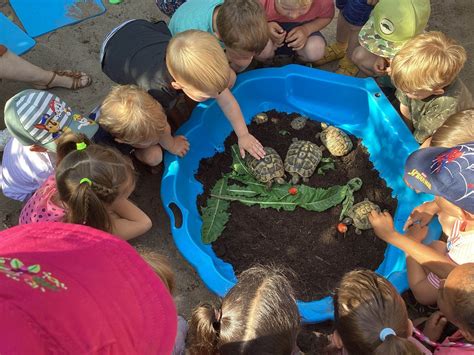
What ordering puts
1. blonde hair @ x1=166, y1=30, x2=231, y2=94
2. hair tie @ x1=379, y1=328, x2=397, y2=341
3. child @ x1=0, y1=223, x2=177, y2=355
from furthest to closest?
blonde hair @ x1=166, y1=30, x2=231, y2=94
hair tie @ x1=379, y1=328, x2=397, y2=341
child @ x1=0, y1=223, x2=177, y2=355

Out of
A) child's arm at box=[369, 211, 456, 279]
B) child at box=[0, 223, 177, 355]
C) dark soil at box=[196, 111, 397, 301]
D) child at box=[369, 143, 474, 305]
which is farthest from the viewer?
dark soil at box=[196, 111, 397, 301]

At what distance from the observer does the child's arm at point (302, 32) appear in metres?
2.93

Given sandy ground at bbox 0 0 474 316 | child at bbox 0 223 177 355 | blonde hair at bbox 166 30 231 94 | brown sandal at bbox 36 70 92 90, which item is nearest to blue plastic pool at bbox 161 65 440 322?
sandy ground at bbox 0 0 474 316

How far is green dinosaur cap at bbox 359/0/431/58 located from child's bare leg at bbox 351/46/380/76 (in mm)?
235

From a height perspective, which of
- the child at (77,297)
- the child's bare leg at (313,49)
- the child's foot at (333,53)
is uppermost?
the child at (77,297)

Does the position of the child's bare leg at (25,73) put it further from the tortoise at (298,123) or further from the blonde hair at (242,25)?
the tortoise at (298,123)

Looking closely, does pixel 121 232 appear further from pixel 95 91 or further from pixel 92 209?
pixel 95 91

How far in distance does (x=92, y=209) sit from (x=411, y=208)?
1.67 metres

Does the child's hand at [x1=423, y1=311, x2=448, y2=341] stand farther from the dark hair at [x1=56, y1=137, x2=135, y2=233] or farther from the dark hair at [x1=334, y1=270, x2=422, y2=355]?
the dark hair at [x1=56, y1=137, x2=135, y2=233]

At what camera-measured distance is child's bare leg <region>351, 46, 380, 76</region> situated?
288 cm

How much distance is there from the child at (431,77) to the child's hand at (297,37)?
75 centimetres

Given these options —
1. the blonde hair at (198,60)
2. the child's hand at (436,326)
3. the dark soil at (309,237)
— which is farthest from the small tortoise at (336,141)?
the child's hand at (436,326)

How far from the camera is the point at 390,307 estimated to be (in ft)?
5.12

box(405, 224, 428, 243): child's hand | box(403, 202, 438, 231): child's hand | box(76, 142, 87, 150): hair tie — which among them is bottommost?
box(405, 224, 428, 243): child's hand
